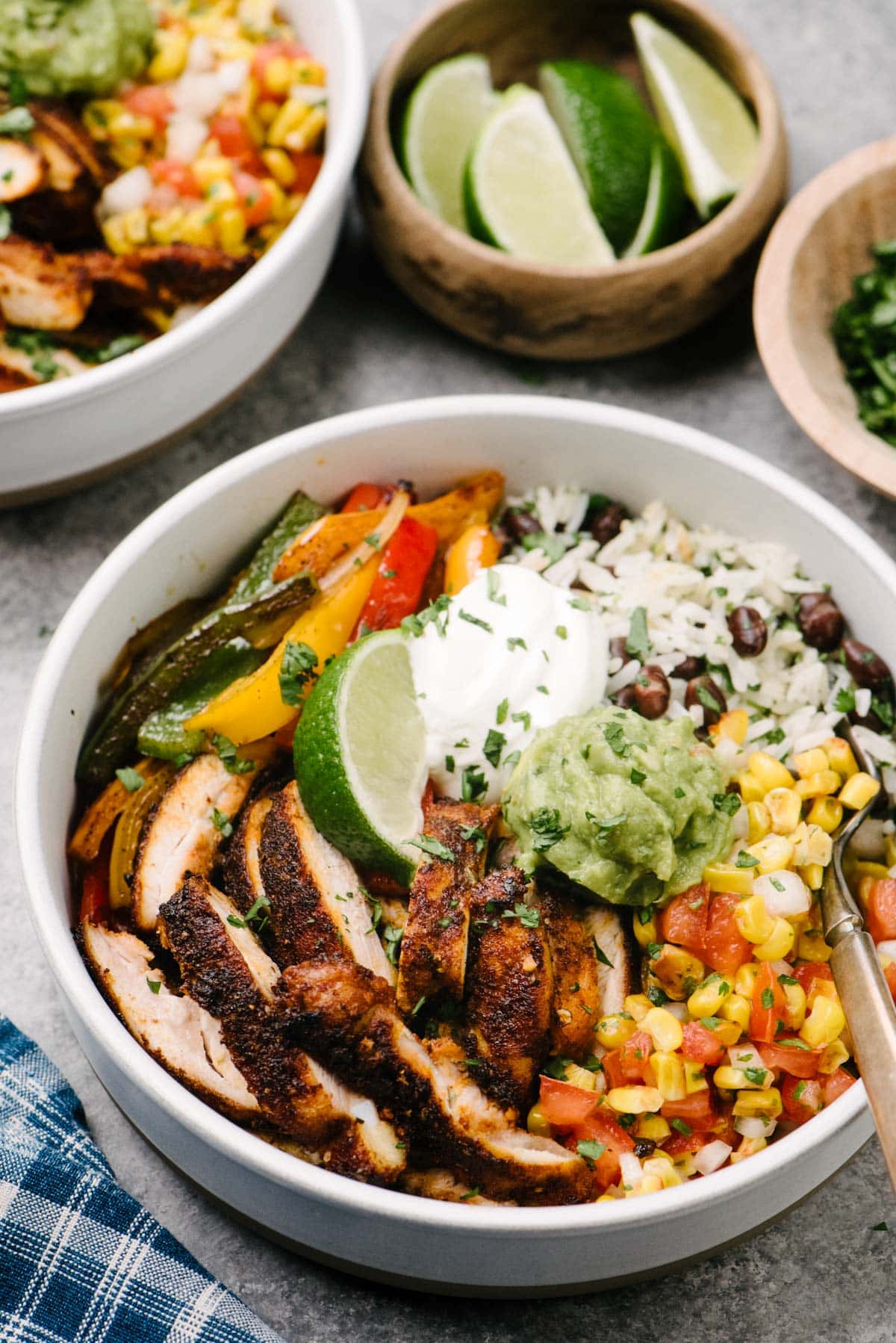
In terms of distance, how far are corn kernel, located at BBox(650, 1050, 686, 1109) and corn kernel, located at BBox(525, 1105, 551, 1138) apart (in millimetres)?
230

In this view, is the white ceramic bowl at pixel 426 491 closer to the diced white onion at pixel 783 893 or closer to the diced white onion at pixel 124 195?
the diced white onion at pixel 783 893

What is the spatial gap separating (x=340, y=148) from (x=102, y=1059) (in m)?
2.32

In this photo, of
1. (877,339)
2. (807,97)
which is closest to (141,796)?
(877,339)

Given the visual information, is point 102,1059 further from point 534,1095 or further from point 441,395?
point 441,395

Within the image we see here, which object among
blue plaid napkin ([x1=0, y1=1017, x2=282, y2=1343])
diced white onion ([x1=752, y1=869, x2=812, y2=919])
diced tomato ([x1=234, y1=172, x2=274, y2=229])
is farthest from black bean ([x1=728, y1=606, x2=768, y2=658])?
blue plaid napkin ([x1=0, y1=1017, x2=282, y2=1343])

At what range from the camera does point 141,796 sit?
2.99 m

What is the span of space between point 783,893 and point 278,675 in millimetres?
1186

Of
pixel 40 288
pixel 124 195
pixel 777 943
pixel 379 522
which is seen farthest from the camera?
pixel 124 195

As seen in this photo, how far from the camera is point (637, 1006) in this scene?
8.93 ft

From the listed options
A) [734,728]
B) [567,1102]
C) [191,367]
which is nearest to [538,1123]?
[567,1102]

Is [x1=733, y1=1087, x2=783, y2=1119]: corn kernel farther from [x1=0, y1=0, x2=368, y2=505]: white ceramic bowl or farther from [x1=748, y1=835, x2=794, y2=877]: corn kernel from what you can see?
[x1=0, y1=0, x2=368, y2=505]: white ceramic bowl

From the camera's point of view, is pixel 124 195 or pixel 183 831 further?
pixel 124 195

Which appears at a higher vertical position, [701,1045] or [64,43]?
[64,43]

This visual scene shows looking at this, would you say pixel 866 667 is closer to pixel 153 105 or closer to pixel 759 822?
pixel 759 822
